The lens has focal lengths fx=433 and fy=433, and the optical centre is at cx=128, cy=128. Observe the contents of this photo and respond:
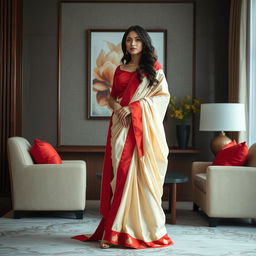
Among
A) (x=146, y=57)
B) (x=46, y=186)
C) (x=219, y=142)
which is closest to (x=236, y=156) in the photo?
(x=219, y=142)

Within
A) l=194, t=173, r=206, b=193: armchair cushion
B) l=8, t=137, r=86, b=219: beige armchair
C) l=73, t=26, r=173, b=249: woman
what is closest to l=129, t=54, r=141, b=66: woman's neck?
l=73, t=26, r=173, b=249: woman

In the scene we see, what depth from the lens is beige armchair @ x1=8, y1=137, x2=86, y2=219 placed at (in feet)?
14.0

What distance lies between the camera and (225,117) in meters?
4.66

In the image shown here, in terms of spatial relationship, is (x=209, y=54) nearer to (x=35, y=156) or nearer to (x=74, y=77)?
(x=74, y=77)

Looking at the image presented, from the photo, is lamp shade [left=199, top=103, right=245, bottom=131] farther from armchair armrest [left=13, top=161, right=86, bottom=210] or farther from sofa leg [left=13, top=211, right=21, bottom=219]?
sofa leg [left=13, top=211, right=21, bottom=219]

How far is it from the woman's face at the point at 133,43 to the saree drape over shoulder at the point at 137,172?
0.59ft

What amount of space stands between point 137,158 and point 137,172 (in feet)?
0.34

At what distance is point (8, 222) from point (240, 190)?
2.19 metres

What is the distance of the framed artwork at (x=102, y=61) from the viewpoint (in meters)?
5.60

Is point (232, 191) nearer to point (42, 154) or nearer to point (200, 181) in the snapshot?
point (200, 181)

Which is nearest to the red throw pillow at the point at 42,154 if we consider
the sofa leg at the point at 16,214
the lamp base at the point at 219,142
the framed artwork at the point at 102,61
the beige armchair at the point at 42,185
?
the beige armchair at the point at 42,185

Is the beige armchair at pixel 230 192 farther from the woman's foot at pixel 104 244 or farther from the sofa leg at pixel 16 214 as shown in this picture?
the sofa leg at pixel 16 214

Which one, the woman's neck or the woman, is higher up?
the woman's neck

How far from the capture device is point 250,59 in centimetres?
485
